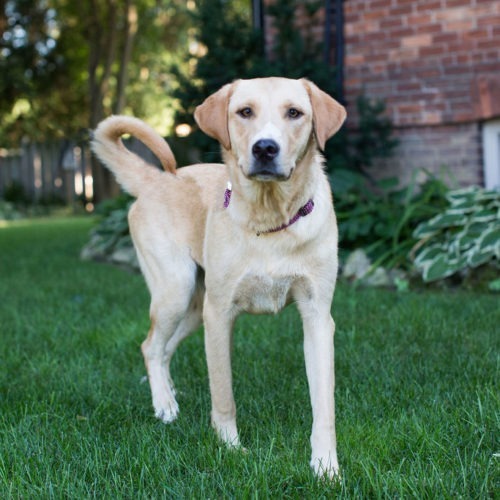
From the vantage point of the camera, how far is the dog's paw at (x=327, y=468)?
2311 millimetres

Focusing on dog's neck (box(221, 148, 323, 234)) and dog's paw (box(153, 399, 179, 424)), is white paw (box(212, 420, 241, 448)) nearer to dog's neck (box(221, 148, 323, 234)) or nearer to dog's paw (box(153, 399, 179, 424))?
dog's paw (box(153, 399, 179, 424))

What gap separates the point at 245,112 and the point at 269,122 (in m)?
0.15

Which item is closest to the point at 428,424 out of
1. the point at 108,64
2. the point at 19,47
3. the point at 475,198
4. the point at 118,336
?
the point at 118,336

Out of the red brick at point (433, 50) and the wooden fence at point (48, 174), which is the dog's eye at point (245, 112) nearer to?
the red brick at point (433, 50)

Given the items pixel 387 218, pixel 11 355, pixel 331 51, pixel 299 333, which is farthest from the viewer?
pixel 331 51

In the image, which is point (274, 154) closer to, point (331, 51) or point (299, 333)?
point (299, 333)

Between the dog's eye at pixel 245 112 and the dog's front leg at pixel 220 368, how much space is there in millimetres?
708

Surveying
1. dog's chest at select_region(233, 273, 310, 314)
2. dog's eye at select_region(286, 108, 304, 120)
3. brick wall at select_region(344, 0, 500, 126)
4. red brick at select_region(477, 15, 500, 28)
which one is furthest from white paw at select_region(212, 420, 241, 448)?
red brick at select_region(477, 15, 500, 28)

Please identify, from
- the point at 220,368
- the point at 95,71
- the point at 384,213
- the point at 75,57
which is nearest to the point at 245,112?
the point at 220,368

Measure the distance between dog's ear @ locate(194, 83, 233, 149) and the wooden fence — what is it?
54.1ft

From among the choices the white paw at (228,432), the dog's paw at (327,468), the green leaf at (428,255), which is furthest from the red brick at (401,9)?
the dog's paw at (327,468)

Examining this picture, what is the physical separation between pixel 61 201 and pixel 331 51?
45.7 ft

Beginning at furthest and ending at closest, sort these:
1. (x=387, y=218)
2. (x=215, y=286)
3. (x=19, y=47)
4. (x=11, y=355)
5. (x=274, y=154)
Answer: (x=19, y=47)
(x=387, y=218)
(x=11, y=355)
(x=215, y=286)
(x=274, y=154)

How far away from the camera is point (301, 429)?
9.18 feet
